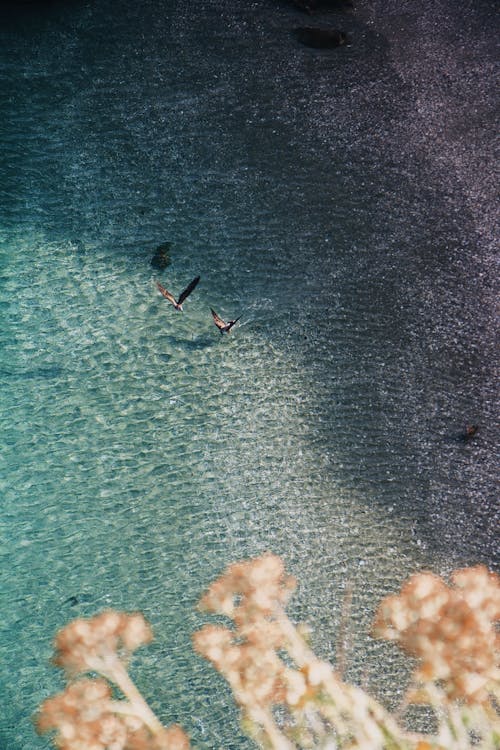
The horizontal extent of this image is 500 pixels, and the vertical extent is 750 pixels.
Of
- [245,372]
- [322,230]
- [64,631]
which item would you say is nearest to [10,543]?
[64,631]

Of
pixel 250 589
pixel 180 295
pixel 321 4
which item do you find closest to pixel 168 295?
pixel 180 295

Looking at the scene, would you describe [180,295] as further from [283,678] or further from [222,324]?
[283,678]

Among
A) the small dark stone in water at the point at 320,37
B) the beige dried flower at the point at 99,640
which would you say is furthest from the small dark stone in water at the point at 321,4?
the beige dried flower at the point at 99,640

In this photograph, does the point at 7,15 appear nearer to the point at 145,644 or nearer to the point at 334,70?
the point at 334,70

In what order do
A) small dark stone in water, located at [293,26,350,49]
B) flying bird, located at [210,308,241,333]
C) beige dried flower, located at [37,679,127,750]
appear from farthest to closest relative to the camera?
1. small dark stone in water, located at [293,26,350,49]
2. flying bird, located at [210,308,241,333]
3. beige dried flower, located at [37,679,127,750]

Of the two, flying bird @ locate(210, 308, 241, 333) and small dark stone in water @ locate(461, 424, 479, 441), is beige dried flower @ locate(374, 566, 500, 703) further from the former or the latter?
flying bird @ locate(210, 308, 241, 333)

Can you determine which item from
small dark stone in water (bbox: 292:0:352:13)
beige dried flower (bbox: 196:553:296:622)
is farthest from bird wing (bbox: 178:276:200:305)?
small dark stone in water (bbox: 292:0:352:13)
